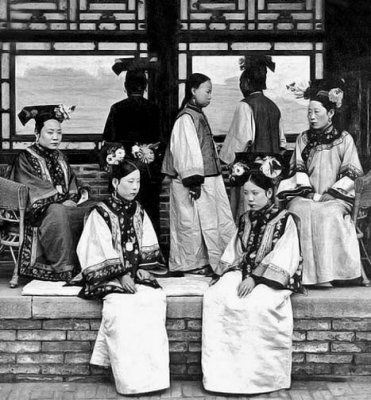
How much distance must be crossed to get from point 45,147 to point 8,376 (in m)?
1.88

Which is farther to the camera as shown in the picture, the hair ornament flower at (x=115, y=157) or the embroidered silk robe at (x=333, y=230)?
the embroidered silk robe at (x=333, y=230)

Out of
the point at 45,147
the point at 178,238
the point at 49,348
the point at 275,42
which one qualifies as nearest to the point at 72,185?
the point at 45,147

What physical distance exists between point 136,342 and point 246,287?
830 mm

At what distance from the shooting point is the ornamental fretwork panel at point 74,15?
815 cm

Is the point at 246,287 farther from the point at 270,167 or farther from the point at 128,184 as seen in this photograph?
the point at 128,184

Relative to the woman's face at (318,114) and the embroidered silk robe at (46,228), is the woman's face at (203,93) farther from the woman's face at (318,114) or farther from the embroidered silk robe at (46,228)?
the embroidered silk robe at (46,228)

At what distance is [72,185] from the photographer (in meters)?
7.43

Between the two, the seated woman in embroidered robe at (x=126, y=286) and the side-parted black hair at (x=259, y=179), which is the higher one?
the side-parted black hair at (x=259, y=179)

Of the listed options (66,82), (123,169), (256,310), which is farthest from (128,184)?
(66,82)

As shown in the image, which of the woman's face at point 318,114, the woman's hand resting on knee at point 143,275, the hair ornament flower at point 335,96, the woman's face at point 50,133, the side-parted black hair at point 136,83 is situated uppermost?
the side-parted black hair at point 136,83

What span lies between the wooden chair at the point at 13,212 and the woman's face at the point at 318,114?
2303mm

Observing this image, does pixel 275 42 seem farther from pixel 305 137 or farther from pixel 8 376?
pixel 8 376

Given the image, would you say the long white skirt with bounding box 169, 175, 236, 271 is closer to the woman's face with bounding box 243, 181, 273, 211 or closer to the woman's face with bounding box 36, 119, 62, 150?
the woman's face with bounding box 36, 119, 62, 150

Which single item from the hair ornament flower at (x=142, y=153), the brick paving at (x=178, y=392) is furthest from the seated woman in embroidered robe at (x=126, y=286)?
the hair ornament flower at (x=142, y=153)
